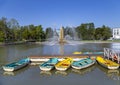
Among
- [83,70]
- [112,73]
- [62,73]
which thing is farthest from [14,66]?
[112,73]

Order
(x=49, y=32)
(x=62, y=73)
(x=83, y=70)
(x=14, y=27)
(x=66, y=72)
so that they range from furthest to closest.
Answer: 1. (x=49, y=32)
2. (x=14, y=27)
3. (x=83, y=70)
4. (x=66, y=72)
5. (x=62, y=73)

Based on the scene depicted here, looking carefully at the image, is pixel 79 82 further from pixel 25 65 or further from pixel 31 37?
pixel 31 37

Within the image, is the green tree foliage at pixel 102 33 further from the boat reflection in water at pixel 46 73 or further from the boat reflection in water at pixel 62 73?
the boat reflection in water at pixel 46 73

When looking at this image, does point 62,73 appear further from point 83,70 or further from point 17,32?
point 17,32

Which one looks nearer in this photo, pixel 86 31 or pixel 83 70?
pixel 83 70

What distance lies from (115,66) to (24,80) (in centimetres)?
1019

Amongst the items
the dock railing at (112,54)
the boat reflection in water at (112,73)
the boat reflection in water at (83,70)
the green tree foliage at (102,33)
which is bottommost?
the boat reflection in water at (112,73)

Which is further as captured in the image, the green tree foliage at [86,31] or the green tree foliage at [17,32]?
the green tree foliage at [86,31]

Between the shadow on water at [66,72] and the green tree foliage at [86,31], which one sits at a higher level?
the green tree foliage at [86,31]

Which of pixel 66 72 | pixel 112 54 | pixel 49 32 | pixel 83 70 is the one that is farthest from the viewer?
pixel 49 32

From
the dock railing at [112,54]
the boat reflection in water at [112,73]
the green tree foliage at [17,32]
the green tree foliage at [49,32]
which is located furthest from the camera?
the green tree foliage at [49,32]

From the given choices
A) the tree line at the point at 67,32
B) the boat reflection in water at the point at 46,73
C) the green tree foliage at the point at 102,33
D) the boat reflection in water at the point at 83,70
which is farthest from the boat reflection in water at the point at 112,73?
the green tree foliage at the point at 102,33

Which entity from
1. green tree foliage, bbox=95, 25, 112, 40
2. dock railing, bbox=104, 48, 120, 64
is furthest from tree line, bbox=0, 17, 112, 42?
dock railing, bbox=104, 48, 120, 64

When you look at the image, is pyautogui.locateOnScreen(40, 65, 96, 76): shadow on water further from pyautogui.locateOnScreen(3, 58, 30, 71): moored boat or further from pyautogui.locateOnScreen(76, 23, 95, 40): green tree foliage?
pyautogui.locateOnScreen(76, 23, 95, 40): green tree foliage
